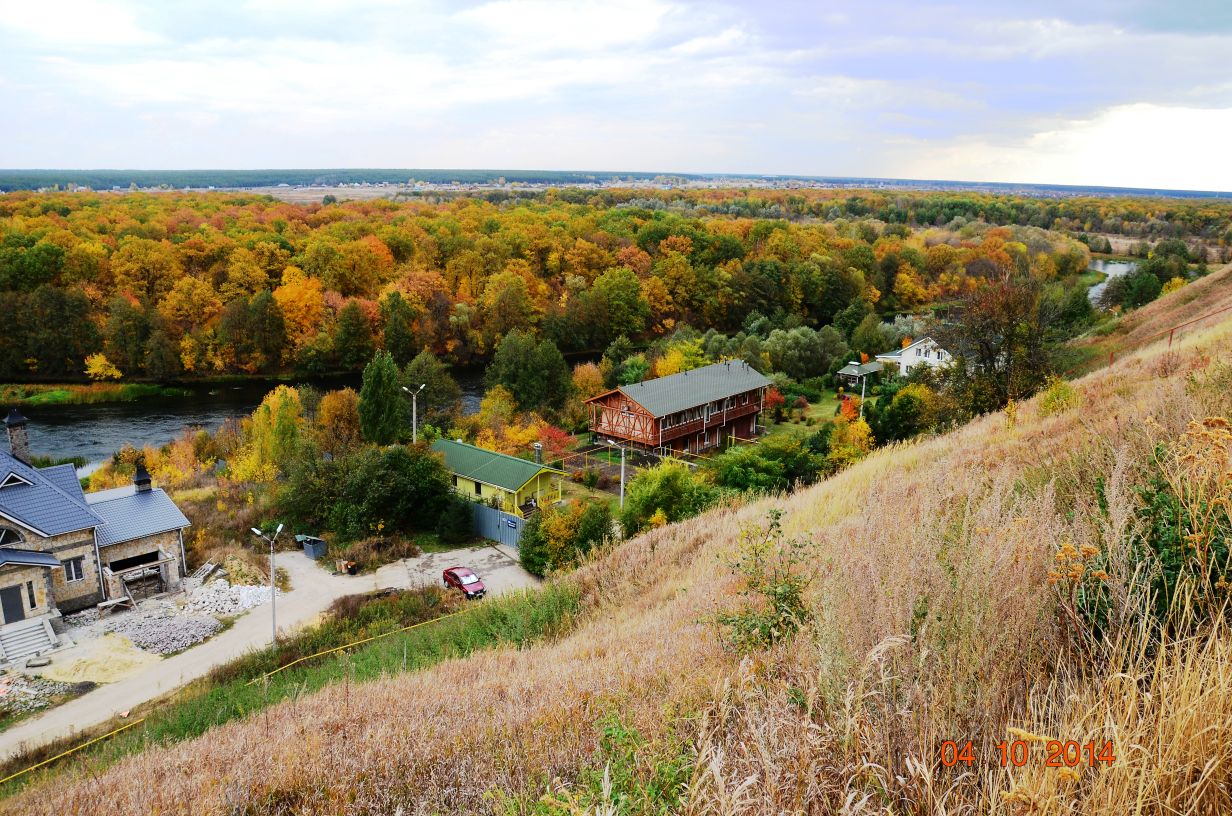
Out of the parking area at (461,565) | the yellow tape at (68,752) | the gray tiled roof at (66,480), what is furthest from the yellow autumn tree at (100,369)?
the yellow tape at (68,752)

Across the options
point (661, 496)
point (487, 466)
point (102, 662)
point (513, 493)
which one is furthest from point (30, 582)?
point (661, 496)

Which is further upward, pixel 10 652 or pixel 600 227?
pixel 600 227

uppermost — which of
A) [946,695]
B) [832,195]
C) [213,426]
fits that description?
[832,195]

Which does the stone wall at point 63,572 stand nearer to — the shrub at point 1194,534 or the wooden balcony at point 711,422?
the wooden balcony at point 711,422

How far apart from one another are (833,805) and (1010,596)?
1385 millimetres

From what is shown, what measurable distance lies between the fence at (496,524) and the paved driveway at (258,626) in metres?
0.50

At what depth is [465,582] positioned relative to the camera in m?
18.0

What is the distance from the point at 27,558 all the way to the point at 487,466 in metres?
12.0

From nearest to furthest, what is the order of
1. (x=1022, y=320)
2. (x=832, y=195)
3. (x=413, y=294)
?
(x=1022, y=320), (x=413, y=294), (x=832, y=195)

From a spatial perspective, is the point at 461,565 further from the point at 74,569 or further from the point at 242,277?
the point at 242,277

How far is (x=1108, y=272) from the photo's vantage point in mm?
77625

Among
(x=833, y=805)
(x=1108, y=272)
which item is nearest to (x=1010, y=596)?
(x=833, y=805)

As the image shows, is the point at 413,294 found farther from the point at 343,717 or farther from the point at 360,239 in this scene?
the point at 343,717
